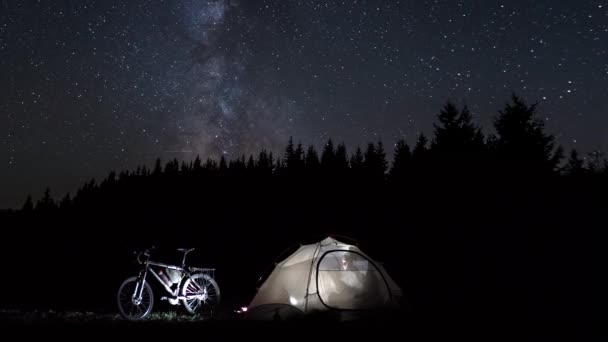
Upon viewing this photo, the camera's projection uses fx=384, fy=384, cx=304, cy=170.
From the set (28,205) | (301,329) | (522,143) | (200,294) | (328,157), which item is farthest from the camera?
(28,205)

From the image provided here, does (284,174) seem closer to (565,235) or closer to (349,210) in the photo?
(349,210)

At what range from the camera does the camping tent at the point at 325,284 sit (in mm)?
7578

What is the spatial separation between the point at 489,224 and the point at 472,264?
276 inches

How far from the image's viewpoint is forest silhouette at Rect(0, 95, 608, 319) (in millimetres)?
12938

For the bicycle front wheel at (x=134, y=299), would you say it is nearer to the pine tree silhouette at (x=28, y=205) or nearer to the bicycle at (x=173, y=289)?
the bicycle at (x=173, y=289)

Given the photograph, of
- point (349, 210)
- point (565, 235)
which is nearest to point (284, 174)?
point (349, 210)

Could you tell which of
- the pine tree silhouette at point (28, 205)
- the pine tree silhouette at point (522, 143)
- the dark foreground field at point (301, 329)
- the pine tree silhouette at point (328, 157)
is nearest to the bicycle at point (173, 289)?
the dark foreground field at point (301, 329)

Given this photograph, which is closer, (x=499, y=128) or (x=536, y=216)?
(x=536, y=216)

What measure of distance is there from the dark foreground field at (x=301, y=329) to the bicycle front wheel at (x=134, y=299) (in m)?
1.43

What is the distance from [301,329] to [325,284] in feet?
6.55

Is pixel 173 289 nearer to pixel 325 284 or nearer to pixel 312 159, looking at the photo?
pixel 325 284

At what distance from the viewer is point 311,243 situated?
8.37 m

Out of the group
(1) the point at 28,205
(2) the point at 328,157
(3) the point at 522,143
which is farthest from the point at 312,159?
(1) the point at 28,205

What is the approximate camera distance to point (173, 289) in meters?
8.82
